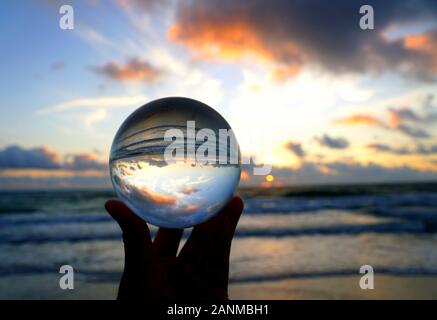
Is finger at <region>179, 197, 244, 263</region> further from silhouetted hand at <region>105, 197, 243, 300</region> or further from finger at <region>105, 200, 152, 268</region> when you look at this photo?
finger at <region>105, 200, 152, 268</region>

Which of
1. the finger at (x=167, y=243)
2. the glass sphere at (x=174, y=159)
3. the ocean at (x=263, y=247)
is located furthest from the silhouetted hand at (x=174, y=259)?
the ocean at (x=263, y=247)

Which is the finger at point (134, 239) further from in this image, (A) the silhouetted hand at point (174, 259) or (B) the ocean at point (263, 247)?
(B) the ocean at point (263, 247)

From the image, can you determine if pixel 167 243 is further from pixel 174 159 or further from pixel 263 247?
pixel 263 247

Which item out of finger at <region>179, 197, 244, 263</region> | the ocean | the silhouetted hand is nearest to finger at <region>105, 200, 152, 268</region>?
the silhouetted hand

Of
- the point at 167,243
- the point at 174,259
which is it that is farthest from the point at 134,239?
the point at 167,243

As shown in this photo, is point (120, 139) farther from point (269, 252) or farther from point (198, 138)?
point (269, 252)
